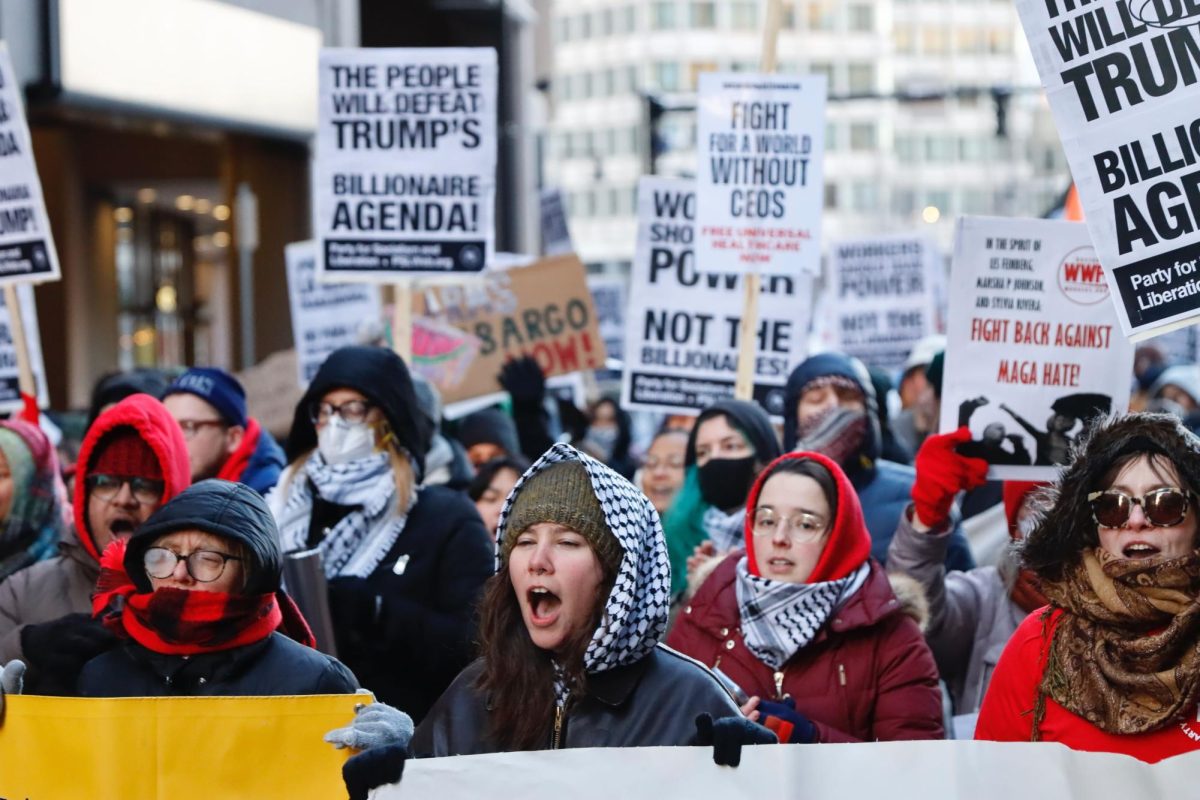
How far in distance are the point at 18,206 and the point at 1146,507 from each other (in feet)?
17.6

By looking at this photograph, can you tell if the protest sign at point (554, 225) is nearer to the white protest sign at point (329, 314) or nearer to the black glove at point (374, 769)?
the white protest sign at point (329, 314)

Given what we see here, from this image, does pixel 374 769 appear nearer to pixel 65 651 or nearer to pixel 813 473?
pixel 65 651

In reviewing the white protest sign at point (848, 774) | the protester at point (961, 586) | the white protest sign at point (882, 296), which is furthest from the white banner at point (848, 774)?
the white protest sign at point (882, 296)

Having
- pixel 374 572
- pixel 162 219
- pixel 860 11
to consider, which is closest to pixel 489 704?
pixel 374 572

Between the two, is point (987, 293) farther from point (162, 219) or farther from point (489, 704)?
point (162, 219)

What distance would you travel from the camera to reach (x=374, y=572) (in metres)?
5.32

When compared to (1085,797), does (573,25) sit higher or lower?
higher

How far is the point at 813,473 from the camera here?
4.89 meters

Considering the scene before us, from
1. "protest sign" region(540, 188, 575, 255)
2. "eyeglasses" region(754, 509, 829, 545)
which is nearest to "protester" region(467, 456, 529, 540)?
"eyeglasses" region(754, 509, 829, 545)

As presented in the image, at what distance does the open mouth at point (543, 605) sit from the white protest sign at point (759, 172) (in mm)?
4155

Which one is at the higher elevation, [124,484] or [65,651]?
[124,484]

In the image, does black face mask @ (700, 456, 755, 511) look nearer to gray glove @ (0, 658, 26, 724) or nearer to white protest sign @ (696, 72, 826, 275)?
white protest sign @ (696, 72, 826, 275)

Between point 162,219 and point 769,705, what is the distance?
19.2 meters

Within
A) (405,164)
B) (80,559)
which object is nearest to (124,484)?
(80,559)
